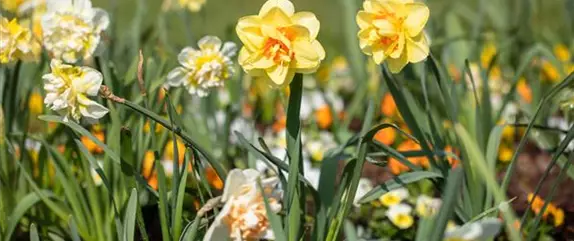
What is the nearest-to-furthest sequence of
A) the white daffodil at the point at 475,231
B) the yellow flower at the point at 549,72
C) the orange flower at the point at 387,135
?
the white daffodil at the point at 475,231
the orange flower at the point at 387,135
the yellow flower at the point at 549,72

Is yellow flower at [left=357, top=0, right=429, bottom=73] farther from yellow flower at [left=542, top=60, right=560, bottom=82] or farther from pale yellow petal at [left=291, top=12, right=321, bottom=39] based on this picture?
yellow flower at [left=542, top=60, right=560, bottom=82]

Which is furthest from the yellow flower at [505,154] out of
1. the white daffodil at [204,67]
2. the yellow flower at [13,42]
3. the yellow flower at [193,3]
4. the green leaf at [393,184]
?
the yellow flower at [13,42]

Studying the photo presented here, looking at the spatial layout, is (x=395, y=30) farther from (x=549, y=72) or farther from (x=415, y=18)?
(x=549, y=72)

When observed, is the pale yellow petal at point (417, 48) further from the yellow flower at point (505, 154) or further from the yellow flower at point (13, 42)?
the yellow flower at point (505, 154)

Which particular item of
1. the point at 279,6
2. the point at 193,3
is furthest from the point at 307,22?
the point at 193,3

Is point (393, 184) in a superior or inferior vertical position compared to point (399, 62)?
inferior

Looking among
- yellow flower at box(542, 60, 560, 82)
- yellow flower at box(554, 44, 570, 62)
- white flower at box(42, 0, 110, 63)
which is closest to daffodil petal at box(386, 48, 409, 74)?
white flower at box(42, 0, 110, 63)

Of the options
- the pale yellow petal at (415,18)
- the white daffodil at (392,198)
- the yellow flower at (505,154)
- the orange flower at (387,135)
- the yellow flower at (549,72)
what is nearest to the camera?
the pale yellow petal at (415,18)
